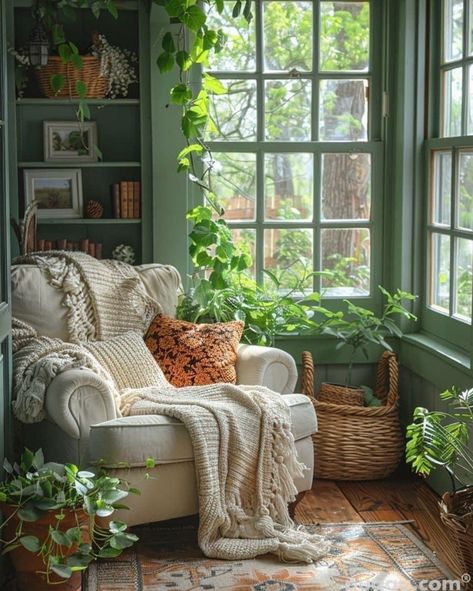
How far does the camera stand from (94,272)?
4398 millimetres

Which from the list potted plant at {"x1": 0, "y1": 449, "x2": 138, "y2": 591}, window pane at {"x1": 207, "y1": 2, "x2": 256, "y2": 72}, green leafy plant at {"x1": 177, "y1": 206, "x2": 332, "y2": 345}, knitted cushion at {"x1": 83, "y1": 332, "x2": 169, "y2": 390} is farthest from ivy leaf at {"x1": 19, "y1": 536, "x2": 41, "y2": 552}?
window pane at {"x1": 207, "y1": 2, "x2": 256, "y2": 72}

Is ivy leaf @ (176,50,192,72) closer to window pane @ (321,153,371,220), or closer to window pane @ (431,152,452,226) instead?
window pane @ (321,153,371,220)

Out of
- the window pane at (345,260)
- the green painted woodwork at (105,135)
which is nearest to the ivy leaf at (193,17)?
the green painted woodwork at (105,135)

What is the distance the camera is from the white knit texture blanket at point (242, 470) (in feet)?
12.4

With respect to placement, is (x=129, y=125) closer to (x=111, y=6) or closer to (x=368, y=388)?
(x=111, y=6)

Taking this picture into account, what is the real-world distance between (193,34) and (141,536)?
230cm

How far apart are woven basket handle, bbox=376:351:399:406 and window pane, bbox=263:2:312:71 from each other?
1468mm

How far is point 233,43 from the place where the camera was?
16.3 feet

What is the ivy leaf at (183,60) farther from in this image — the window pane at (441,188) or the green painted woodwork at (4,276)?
the window pane at (441,188)

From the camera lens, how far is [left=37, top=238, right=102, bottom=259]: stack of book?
491 centimetres

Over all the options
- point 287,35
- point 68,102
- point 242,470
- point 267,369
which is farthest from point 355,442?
point 68,102

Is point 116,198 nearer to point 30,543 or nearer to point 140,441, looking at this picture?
point 140,441

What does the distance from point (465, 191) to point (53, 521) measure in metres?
2.23

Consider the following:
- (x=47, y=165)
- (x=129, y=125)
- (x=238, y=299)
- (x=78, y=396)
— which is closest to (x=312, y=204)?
(x=238, y=299)
